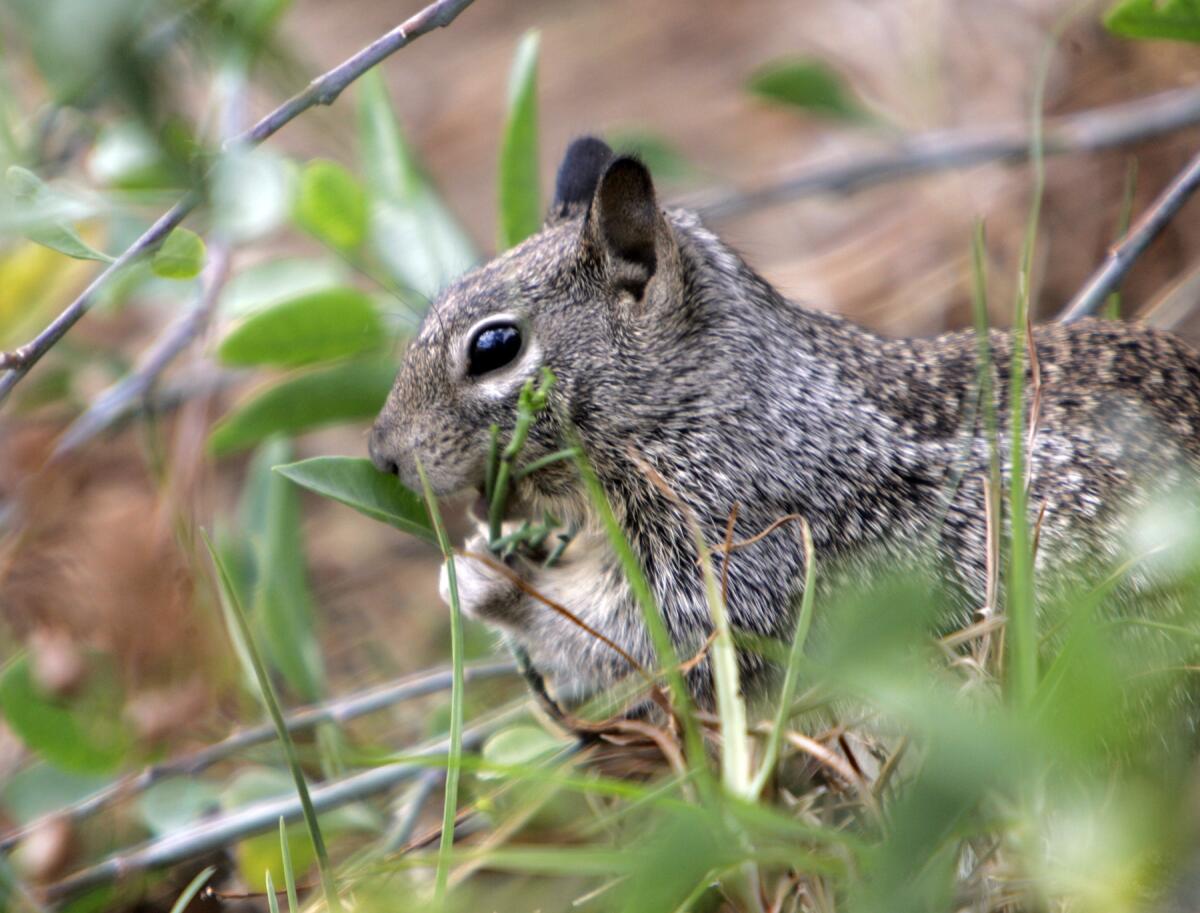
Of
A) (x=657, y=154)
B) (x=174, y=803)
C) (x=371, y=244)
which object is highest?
(x=371, y=244)

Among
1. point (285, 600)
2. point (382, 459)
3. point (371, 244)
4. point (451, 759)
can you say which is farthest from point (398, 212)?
point (451, 759)

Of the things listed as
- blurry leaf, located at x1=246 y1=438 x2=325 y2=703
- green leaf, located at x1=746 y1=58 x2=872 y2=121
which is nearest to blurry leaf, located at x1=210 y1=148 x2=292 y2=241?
blurry leaf, located at x1=246 y1=438 x2=325 y2=703

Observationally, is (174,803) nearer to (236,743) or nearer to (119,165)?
(236,743)

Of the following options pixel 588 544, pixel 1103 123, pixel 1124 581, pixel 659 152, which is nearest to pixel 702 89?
pixel 659 152

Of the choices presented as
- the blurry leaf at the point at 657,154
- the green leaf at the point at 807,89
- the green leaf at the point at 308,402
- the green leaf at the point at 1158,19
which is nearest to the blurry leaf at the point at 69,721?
the green leaf at the point at 308,402

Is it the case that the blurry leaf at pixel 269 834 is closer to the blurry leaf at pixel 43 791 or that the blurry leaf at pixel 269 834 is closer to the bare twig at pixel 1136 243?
the blurry leaf at pixel 43 791

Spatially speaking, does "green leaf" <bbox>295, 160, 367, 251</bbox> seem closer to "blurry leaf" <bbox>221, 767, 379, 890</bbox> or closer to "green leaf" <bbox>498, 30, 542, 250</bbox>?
"green leaf" <bbox>498, 30, 542, 250</bbox>
